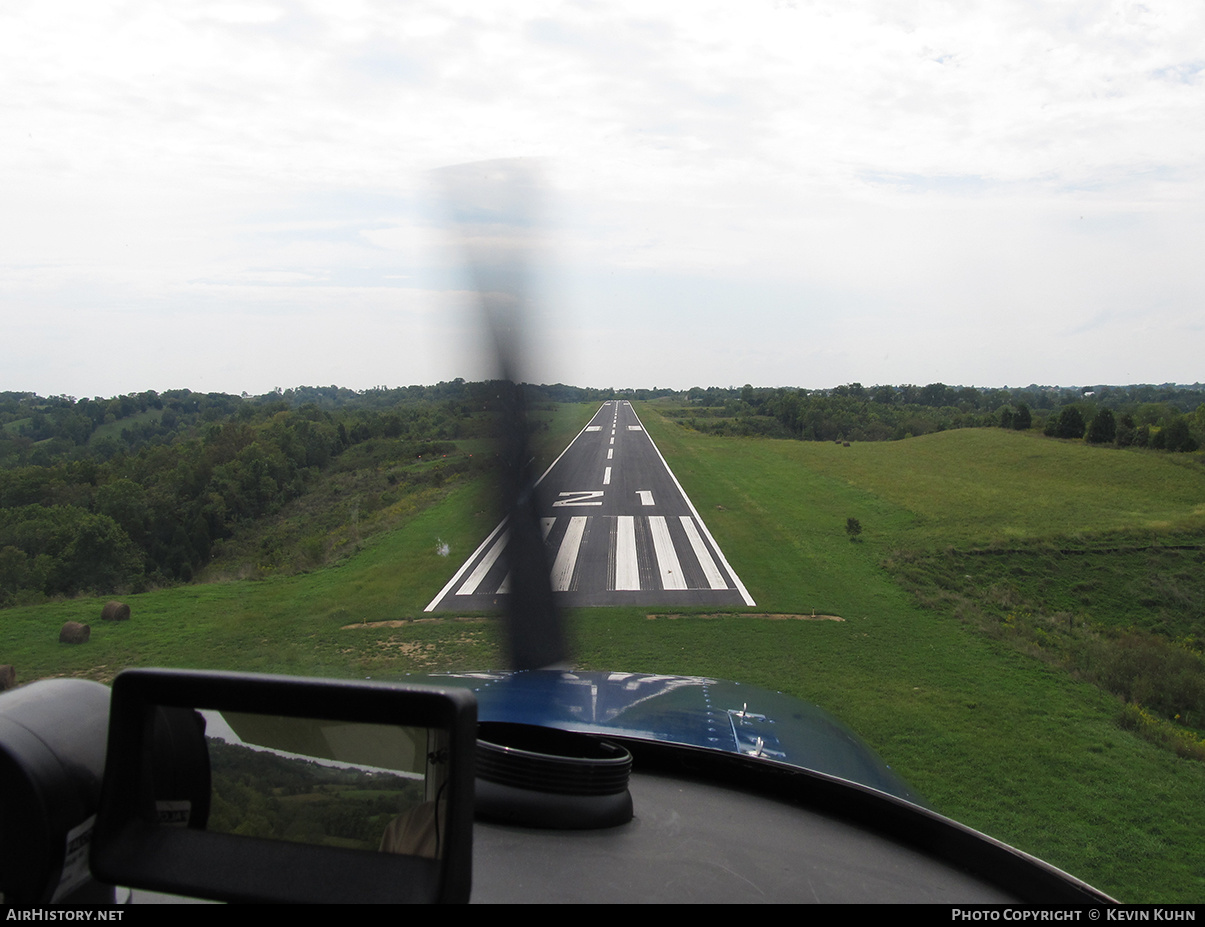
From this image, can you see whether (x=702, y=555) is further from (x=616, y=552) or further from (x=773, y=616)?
(x=773, y=616)

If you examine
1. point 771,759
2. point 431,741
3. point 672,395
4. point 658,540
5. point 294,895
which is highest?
point 672,395

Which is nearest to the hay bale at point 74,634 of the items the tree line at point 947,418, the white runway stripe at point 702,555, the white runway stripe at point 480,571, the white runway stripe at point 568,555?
the white runway stripe at point 480,571

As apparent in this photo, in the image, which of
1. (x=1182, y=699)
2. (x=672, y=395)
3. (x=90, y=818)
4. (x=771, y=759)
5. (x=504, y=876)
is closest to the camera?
(x=90, y=818)

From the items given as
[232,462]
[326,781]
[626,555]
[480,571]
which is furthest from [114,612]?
[232,462]

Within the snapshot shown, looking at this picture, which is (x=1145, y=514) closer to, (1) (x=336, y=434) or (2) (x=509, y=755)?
(2) (x=509, y=755)

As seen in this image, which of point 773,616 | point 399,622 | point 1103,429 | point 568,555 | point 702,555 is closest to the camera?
point 399,622

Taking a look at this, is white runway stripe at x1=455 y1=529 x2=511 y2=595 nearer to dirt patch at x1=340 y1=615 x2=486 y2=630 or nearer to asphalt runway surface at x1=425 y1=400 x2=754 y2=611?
asphalt runway surface at x1=425 y1=400 x2=754 y2=611

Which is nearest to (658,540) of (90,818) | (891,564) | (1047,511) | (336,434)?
(891,564)
